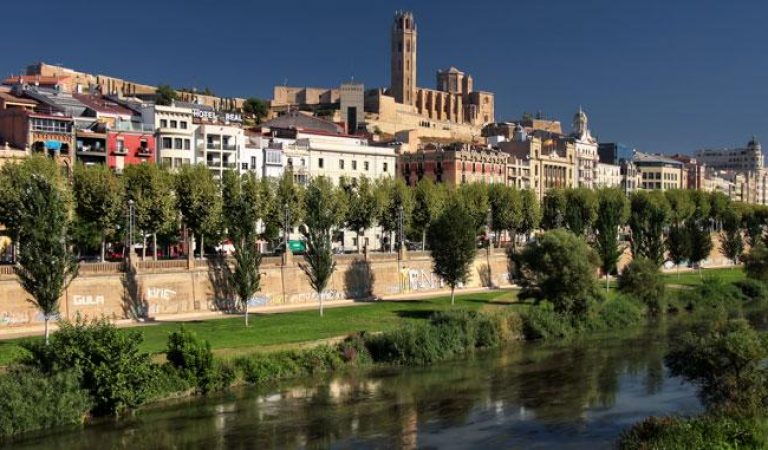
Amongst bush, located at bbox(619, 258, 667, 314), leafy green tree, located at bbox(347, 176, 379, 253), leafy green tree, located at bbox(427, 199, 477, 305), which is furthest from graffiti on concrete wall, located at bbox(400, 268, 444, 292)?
bush, located at bbox(619, 258, 667, 314)

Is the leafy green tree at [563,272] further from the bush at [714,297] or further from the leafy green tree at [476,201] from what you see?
the leafy green tree at [476,201]

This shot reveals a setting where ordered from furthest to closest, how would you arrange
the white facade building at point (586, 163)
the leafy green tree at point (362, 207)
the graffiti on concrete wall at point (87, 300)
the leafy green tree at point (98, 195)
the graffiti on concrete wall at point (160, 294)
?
the white facade building at point (586, 163), the leafy green tree at point (362, 207), the leafy green tree at point (98, 195), the graffiti on concrete wall at point (160, 294), the graffiti on concrete wall at point (87, 300)

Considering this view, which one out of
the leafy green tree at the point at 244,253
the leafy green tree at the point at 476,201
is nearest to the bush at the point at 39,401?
the leafy green tree at the point at 244,253

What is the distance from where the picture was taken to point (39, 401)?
4341 cm

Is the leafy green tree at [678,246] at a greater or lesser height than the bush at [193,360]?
greater

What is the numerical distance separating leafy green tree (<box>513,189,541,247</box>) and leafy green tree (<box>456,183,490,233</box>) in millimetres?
5697

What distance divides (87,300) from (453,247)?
31.5 metres

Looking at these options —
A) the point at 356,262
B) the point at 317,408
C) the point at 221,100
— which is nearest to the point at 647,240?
the point at 356,262

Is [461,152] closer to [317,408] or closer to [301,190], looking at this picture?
[301,190]

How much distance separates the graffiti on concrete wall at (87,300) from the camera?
210 feet

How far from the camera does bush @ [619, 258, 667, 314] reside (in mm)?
85750

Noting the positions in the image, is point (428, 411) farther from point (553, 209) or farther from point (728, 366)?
point (553, 209)

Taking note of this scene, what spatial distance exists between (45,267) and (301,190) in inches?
1516

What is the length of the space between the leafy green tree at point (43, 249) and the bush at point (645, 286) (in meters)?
51.2
